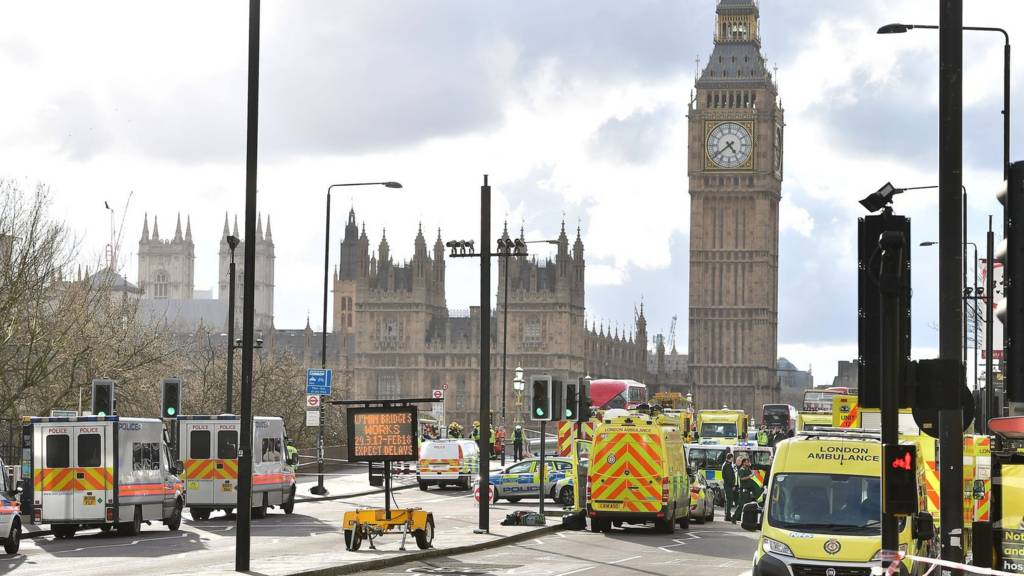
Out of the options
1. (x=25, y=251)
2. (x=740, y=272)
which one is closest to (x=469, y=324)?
(x=740, y=272)

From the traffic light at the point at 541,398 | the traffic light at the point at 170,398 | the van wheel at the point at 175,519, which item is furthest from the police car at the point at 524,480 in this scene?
the van wheel at the point at 175,519

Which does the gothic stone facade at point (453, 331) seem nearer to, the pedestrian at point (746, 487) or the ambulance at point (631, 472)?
the pedestrian at point (746, 487)

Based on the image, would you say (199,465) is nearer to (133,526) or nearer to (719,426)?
(133,526)

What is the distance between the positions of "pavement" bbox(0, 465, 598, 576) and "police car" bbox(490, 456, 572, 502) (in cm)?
134

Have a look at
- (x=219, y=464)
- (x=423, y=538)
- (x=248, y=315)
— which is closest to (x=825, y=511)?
(x=248, y=315)

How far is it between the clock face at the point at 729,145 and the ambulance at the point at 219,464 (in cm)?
11149

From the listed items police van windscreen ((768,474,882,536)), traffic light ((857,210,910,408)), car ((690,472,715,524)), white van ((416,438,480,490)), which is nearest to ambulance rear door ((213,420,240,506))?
car ((690,472,715,524))

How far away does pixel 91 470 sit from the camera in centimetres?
3062

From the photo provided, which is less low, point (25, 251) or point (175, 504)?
point (25, 251)

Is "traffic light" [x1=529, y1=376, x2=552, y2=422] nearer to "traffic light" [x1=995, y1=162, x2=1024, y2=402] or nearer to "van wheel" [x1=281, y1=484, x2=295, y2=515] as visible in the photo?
"van wheel" [x1=281, y1=484, x2=295, y2=515]

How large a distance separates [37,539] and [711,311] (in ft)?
399

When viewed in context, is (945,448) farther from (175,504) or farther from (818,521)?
(175,504)

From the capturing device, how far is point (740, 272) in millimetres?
149125

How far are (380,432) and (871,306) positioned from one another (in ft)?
47.2
